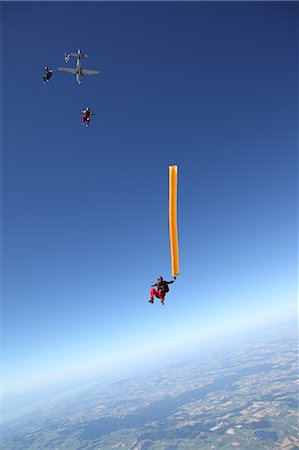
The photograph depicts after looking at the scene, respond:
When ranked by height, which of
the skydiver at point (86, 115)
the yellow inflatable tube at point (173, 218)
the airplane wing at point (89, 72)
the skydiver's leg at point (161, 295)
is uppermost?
the airplane wing at point (89, 72)

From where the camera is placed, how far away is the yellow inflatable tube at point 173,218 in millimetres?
9632

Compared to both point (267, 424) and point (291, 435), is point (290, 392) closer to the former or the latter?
point (267, 424)

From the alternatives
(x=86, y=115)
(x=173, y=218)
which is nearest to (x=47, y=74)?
(x=86, y=115)

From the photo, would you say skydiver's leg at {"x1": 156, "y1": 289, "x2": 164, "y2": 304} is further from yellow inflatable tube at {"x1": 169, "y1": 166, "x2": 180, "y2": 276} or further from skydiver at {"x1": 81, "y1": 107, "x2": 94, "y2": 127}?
skydiver at {"x1": 81, "y1": 107, "x2": 94, "y2": 127}

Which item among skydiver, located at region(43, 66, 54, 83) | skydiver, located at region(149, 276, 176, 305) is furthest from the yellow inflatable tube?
skydiver, located at region(43, 66, 54, 83)

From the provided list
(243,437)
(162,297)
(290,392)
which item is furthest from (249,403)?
(162,297)

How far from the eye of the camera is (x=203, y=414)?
638 feet

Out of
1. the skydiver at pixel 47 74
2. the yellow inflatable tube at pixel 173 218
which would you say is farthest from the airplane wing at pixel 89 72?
the yellow inflatable tube at pixel 173 218

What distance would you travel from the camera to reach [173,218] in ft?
33.0

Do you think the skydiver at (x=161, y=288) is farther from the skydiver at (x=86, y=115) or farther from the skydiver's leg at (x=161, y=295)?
the skydiver at (x=86, y=115)

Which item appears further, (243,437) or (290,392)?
(290,392)

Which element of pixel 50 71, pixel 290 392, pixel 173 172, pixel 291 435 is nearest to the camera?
pixel 173 172

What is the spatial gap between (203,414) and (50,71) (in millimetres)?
232454

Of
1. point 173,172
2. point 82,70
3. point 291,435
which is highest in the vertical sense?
point 82,70
